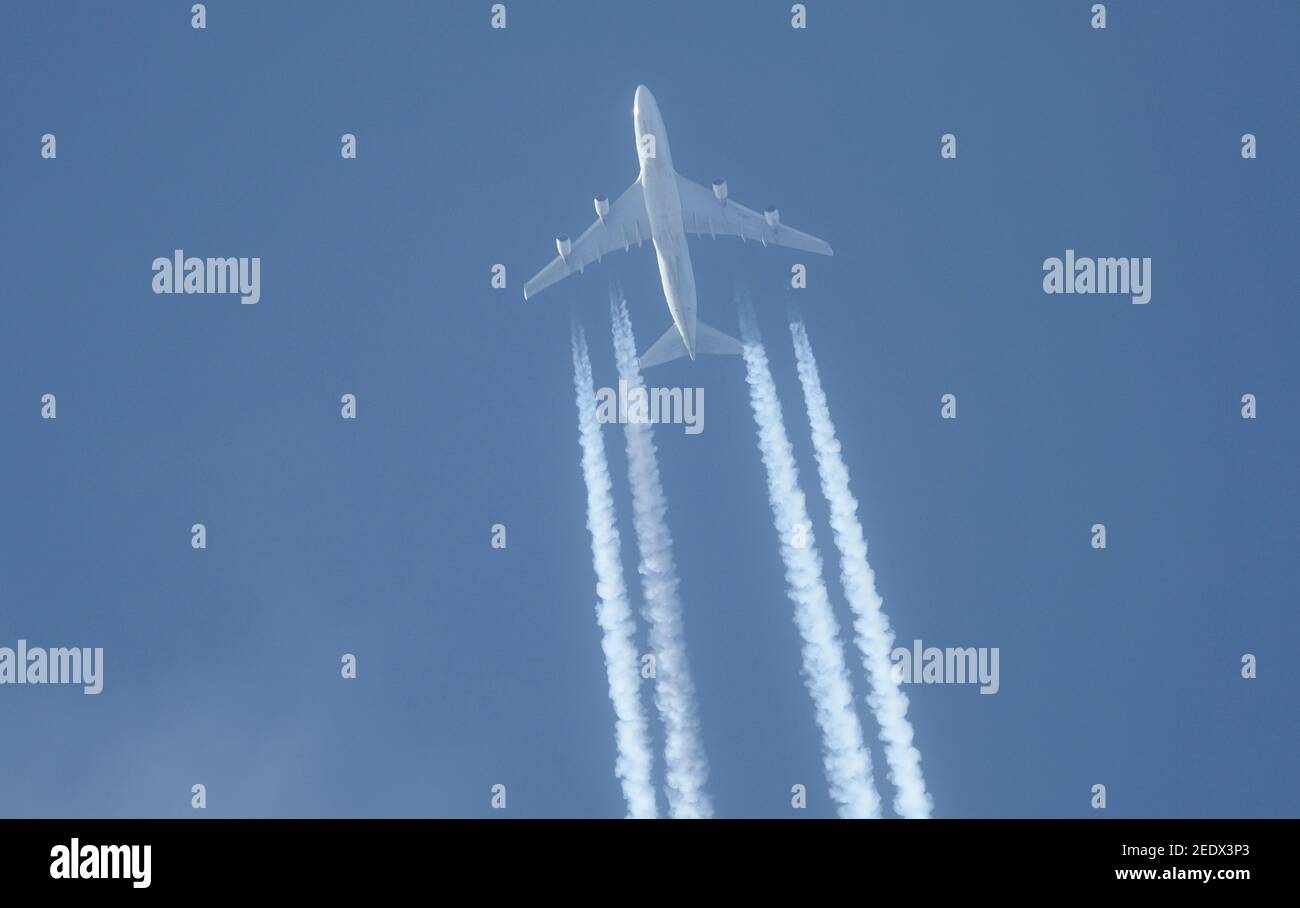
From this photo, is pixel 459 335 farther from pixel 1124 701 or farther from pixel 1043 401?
pixel 1124 701

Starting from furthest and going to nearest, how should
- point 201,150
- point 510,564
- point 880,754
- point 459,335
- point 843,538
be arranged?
point 201,150 → point 459,335 → point 510,564 → point 843,538 → point 880,754

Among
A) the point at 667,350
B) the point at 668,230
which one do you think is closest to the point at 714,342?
the point at 667,350

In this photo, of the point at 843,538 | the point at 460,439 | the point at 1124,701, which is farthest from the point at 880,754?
the point at 460,439

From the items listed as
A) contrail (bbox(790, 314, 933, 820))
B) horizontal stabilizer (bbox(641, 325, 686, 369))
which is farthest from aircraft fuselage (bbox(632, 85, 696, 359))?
contrail (bbox(790, 314, 933, 820))

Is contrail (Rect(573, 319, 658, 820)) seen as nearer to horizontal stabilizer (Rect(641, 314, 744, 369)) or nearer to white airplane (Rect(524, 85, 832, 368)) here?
white airplane (Rect(524, 85, 832, 368))

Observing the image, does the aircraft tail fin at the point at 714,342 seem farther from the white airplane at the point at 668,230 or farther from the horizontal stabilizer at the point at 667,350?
the horizontal stabilizer at the point at 667,350

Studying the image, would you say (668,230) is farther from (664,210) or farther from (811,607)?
(811,607)
